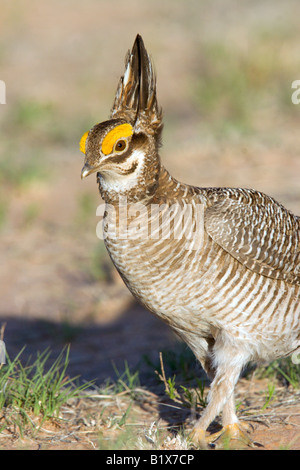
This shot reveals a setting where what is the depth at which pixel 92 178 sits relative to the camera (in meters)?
10.1

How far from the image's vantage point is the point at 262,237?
4.00 metres

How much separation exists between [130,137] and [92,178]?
252 inches

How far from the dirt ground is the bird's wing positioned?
0.93m

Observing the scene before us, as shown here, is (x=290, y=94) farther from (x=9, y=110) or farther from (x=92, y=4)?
(x=92, y=4)

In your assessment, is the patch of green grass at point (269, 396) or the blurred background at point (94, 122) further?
the blurred background at point (94, 122)

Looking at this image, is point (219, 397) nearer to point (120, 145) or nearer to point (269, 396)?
point (269, 396)

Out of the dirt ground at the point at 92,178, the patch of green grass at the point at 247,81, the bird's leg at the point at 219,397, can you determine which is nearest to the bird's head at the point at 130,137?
the dirt ground at the point at 92,178

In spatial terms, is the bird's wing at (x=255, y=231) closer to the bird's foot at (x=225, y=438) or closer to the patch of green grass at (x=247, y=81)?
the bird's foot at (x=225, y=438)

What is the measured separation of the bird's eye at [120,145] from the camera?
364cm

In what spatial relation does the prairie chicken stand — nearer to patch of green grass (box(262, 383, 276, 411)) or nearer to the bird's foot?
the bird's foot

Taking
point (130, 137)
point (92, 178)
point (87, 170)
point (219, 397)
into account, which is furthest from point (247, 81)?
point (87, 170)

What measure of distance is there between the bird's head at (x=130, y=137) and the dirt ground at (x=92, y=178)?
0.45m

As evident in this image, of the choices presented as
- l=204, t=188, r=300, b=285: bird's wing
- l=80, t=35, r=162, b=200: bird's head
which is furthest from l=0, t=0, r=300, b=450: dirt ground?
l=204, t=188, r=300, b=285: bird's wing
